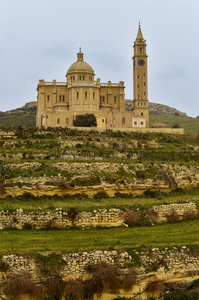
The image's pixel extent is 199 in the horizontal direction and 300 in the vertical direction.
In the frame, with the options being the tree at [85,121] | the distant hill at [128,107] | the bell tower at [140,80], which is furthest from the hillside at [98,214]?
the distant hill at [128,107]

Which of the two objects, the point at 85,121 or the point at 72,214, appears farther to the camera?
the point at 85,121

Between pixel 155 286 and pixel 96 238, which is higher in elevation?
pixel 96 238

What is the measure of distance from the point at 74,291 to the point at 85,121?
45.0 metres

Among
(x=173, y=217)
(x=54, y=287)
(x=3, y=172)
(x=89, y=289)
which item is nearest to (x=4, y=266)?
(x=54, y=287)

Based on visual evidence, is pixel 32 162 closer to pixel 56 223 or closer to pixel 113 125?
pixel 56 223

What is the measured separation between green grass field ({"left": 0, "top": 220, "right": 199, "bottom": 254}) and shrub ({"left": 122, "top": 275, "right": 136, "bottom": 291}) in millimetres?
2045

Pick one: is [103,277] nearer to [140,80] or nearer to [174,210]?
[174,210]

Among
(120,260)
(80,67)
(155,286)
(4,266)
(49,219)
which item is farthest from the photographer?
(80,67)

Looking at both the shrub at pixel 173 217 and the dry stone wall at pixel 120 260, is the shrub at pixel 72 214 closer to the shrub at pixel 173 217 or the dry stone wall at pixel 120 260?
the dry stone wall at pixel 120 260

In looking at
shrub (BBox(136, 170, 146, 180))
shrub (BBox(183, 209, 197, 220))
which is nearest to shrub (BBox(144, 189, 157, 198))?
shrub (BBox(136, 170, 146, 180))

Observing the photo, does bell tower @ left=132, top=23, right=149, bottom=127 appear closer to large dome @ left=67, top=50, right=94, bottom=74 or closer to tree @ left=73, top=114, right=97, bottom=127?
large dome @ left=67, top=50, right=94, bottom=74

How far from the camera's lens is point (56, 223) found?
2950cm

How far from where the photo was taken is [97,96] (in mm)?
73250

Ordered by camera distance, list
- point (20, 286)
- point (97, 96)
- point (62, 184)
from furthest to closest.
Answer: point (97, 96) → point (62, 184) → point (20, 286)
